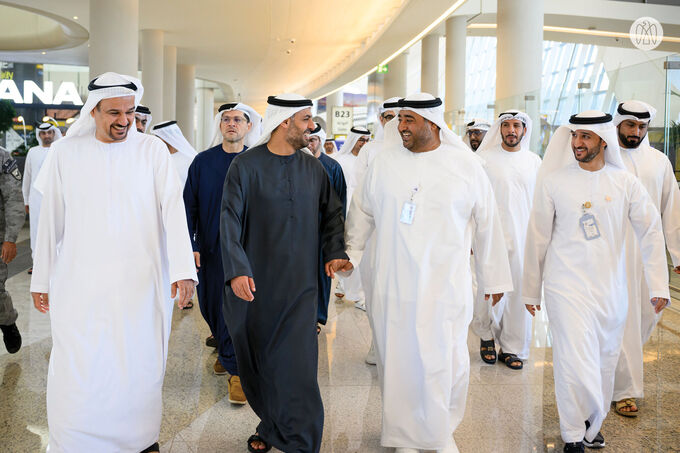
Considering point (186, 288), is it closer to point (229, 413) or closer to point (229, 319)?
point (229, 319)

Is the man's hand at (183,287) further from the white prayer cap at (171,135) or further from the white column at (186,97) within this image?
the white column at (186,97)

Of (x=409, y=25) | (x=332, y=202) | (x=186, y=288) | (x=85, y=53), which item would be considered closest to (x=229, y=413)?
(x=186, y=288)

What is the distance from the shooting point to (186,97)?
955 inches

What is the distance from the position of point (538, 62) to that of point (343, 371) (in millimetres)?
9007

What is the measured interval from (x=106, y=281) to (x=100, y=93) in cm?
88

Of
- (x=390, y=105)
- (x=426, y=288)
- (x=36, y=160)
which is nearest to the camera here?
(x=426, y=288)

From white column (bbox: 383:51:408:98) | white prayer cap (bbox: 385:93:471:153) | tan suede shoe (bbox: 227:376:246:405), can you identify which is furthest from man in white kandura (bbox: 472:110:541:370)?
white column (bbox: 383:51:408:98)

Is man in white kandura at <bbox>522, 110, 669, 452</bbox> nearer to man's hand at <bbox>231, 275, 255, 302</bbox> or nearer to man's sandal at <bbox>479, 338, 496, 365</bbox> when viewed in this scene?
man's sandal at <bbox>479, 338, 496, 365</bbox>

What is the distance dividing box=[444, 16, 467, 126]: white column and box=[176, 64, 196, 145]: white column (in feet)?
33.1

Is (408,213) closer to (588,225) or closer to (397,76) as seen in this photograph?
(588,225)

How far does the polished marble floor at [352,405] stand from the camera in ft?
11.4

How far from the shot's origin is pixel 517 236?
5113 millimetres

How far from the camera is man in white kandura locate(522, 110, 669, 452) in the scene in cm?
336

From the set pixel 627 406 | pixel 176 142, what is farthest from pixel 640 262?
pixel 176 142
